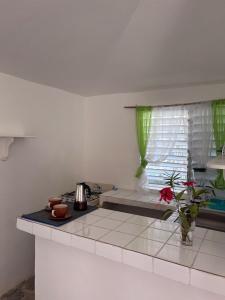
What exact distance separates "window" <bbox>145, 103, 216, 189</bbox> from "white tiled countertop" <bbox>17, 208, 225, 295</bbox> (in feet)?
3.84

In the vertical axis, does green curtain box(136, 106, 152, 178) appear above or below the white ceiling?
below

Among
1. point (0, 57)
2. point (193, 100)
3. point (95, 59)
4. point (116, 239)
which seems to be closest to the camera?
point (116, 239)

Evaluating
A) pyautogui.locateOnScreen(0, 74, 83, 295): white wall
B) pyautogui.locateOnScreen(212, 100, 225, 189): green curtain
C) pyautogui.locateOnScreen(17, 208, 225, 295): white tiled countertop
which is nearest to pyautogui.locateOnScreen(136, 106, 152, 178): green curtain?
pyautogui.locateOnScreen(212, 100, 225, 189): green curtain

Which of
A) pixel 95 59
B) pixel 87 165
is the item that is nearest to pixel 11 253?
pixel 87 165

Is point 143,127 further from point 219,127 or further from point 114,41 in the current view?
point 114,41

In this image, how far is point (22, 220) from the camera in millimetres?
1604

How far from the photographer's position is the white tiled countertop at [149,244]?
105 cm

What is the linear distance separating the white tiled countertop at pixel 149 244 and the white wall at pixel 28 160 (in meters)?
0.80

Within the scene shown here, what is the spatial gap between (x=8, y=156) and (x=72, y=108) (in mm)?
1122

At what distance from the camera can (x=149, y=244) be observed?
128cm

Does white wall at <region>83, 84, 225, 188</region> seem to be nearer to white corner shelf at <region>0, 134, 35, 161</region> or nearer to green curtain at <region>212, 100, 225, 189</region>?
green curtain at <region>212, 100, 225, 189</region>

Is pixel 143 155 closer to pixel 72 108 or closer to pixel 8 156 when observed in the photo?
pixel 72 108

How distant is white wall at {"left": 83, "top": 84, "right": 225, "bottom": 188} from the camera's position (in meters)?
2.91

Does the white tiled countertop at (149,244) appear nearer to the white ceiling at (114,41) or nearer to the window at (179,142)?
the window at (179,142)
